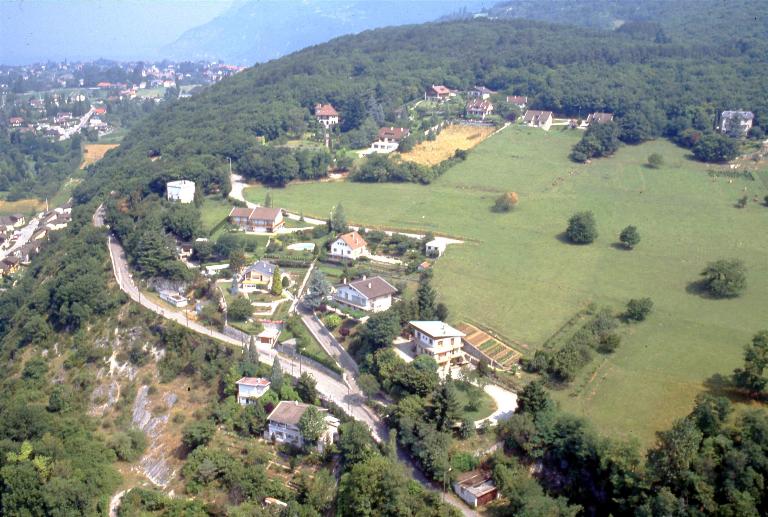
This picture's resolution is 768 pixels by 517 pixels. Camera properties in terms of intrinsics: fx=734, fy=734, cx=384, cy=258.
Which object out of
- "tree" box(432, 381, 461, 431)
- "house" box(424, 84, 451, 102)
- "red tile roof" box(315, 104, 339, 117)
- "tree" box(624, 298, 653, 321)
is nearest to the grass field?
"tree" box(624, 298, 653, 321)

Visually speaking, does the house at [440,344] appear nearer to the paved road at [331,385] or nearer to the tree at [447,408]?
the tree at [447,408]

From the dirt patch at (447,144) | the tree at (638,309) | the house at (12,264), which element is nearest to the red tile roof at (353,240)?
the tree at (638,309)

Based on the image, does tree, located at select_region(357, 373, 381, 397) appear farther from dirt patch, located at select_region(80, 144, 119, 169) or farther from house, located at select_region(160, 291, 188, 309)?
dirt patch, located at select_region(80, 144, 119, 169)

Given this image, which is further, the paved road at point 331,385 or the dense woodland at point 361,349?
the paved road at point 331,385

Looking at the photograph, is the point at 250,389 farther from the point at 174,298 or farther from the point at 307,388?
the point at 174,298

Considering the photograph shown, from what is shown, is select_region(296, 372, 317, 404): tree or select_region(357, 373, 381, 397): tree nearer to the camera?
select_region(357, 373, 381, 397): tree

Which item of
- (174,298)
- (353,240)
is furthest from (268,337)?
(353,240)

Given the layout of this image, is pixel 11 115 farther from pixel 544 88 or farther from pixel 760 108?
pixel 760 108
